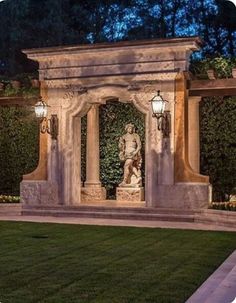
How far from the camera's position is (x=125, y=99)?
16.8m

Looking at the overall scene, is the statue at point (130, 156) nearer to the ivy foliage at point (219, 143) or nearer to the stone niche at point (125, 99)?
the stone niche at point (125, 99)

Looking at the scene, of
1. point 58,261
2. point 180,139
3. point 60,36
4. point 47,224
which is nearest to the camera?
point 58,261

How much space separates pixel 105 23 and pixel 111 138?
14.2 m

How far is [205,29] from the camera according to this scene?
3167 cm

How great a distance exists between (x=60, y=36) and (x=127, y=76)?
47.7 feet

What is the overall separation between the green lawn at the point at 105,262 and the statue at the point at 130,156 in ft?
16.6

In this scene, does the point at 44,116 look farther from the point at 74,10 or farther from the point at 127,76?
the point at 74,10

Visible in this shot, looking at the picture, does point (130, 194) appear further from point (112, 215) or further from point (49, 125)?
point (49, 125)

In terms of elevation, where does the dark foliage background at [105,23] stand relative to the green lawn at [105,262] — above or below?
above

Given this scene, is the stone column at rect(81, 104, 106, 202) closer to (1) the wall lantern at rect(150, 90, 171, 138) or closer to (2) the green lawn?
(1) the wall lantern at rect(150, 90, 171, 138)

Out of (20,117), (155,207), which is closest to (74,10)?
(20,117)

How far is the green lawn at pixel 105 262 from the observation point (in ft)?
22.2

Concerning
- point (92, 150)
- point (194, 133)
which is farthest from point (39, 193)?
point (194, 133)

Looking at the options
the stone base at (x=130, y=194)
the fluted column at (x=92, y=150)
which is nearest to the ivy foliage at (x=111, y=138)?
the fluted column at (x=92, y=150)
